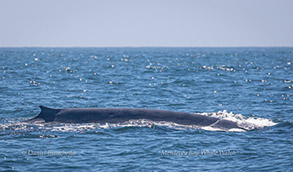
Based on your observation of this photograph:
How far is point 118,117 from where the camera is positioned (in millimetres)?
17578

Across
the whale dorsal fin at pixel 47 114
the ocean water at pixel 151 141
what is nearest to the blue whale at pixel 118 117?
the whale dorsal fin at pixel 47 114

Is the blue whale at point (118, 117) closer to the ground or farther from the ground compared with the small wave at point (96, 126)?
farther from the ground

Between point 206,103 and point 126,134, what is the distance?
418 inches

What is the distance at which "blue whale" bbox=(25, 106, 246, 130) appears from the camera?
17.3 m

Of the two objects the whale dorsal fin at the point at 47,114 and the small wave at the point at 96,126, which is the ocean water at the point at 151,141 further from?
the whale dorsal fin at the point at 47,114

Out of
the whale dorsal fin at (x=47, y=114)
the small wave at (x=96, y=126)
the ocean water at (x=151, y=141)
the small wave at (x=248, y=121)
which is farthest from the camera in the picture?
the whale dorsal fin at (x=47, y=114)

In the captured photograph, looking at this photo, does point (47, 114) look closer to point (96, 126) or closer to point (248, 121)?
point (96, 126)

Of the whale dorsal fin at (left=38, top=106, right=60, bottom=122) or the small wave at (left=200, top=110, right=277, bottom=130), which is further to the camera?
the whale dorsal fin at (left=38, top=106, right=60, bottom=122)

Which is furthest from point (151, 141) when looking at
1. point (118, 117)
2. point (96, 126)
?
point (118, 117)

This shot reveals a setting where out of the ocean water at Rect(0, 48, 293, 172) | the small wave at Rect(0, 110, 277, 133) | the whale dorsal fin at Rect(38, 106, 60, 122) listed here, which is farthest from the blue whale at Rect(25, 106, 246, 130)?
the ocean water at Rect(0, 48, 293, 172)

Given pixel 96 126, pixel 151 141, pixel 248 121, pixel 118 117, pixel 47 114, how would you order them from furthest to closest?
1. pixel 248 121
2. pixel 47 114
3. pixel 118 117
4. pixel 96 126
5. pixel 151 141

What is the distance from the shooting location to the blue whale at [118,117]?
17344mm

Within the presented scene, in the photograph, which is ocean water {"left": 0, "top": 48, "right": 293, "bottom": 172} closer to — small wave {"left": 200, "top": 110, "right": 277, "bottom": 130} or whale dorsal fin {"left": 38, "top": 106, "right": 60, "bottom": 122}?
small wave {"left": 200, "top": 110, "right": 277, "bottom": 130}

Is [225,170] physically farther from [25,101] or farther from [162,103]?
[25,101]
